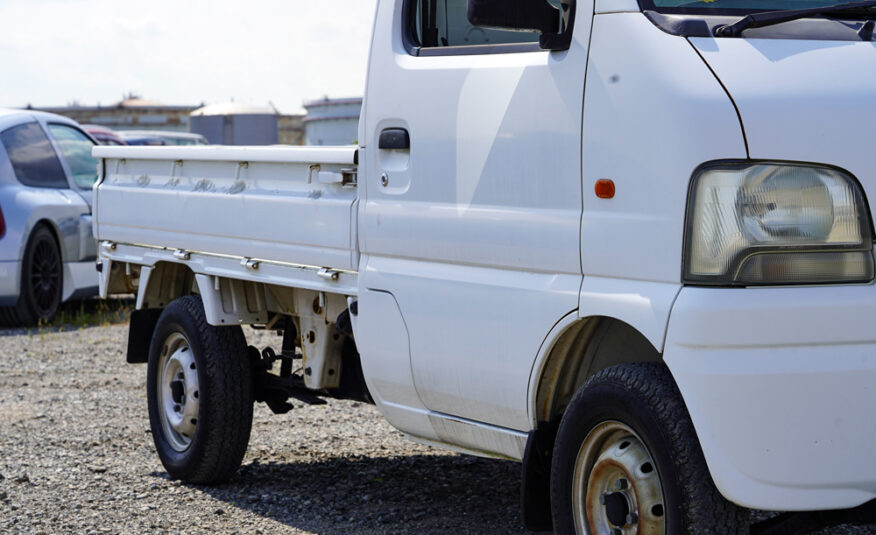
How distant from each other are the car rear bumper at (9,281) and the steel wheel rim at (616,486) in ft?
30.9

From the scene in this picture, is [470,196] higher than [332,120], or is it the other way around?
[332,120]

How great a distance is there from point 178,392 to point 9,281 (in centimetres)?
658

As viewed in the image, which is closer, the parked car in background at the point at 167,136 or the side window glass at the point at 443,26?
the side window glass at the point at 443,26

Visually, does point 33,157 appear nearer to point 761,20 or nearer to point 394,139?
point 394,139

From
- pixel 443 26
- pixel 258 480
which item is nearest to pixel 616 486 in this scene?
pixel 443 26

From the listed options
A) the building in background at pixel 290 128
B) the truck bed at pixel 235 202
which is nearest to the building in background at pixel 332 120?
the building in background at pixel 290 128

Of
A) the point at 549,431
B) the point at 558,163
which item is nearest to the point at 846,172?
the point at 558,163

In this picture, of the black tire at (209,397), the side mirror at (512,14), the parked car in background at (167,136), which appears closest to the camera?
the side mirror at (512,14)

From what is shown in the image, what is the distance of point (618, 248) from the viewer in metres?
3.75

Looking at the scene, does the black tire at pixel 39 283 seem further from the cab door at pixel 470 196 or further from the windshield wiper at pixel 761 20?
the windshield wiper at pixel 761 20

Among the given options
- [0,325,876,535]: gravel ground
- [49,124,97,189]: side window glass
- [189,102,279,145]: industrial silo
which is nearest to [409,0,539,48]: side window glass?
[0,325,876,535]: gravel ground

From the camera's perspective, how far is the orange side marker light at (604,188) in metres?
3.79

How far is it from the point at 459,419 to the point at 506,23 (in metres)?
1.38

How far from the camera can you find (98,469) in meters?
6.75
